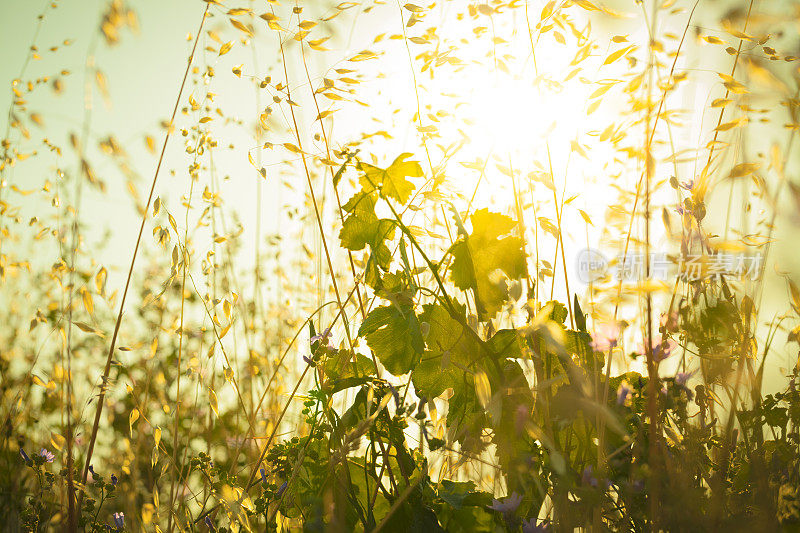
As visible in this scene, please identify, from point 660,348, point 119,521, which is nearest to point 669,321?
point 660,348

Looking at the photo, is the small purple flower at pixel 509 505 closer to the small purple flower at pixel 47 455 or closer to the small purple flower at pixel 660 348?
the small purple flower at pixel 660 348

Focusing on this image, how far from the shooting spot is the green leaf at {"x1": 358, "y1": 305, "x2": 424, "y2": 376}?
2.49 ft

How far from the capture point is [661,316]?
3.54 feet

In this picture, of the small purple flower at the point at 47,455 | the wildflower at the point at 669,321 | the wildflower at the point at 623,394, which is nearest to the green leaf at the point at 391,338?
the wildflower at the point at 623,394

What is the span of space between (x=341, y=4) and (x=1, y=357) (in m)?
1.61

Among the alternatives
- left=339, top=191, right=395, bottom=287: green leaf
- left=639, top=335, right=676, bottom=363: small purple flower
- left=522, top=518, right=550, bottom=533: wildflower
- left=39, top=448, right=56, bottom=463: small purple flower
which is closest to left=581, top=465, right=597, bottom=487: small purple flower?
left=522, top=518, right=550, bottom=533: wildflower

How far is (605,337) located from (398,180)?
37cm

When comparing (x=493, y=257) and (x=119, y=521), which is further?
(x=119, y=521)

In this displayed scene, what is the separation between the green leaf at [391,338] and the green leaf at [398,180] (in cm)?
18

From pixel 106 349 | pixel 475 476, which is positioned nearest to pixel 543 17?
pixel 475 476

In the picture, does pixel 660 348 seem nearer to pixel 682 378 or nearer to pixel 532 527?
pixel 682 378

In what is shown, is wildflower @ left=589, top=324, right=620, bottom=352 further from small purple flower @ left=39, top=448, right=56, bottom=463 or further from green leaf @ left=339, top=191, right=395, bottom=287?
small purple flower @ left=39, top=448, right=56, bottom=463

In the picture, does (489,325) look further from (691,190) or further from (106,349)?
(106,349)

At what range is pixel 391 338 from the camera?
0.79 m
